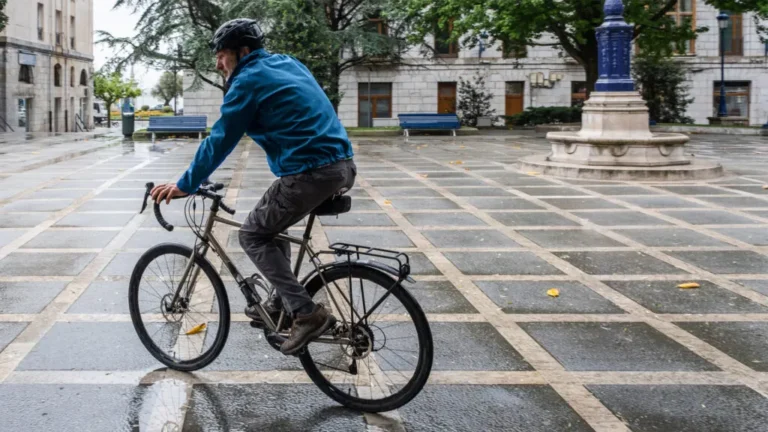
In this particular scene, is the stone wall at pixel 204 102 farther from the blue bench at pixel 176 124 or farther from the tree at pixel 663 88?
the tree at pixel 663 88

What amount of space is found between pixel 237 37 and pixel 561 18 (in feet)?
81.3

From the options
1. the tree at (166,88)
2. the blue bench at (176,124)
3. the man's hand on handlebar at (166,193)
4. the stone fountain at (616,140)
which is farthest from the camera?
the tree at (166,88)

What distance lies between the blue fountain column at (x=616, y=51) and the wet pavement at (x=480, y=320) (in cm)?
463

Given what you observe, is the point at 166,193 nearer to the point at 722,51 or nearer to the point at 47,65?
the point at 722,51

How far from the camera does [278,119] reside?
12.8ft

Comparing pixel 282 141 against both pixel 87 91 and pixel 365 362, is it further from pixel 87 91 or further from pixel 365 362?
pixel 87 91

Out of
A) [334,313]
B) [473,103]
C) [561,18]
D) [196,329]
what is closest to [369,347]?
[334,313]

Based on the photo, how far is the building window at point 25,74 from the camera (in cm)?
4188

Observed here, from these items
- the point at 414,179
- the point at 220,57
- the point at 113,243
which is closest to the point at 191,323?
the point at 220,57

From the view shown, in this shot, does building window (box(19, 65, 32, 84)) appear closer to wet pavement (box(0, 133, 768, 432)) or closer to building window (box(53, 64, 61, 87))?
building window (box(53, 64, 61, 87))

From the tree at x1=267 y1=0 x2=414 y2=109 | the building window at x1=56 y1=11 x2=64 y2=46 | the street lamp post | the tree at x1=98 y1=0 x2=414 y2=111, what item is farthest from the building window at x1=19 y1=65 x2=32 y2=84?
the street lamp post

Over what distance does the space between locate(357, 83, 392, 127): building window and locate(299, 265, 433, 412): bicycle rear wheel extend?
37942mm

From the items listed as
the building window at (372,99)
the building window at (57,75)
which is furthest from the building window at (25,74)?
the building window at (372,99)

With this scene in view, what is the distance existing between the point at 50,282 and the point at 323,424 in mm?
3730
